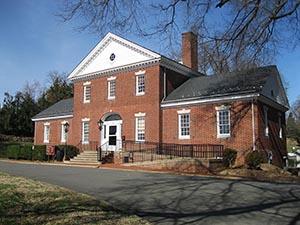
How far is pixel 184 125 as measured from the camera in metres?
29.2

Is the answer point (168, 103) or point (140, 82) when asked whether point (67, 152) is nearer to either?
point (140, 82)

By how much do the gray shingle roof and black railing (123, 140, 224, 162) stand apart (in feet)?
11.6

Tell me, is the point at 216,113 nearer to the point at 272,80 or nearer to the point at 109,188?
the point at 272,80

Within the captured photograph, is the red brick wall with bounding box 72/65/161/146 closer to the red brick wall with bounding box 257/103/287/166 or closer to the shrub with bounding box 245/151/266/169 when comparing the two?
the red brick wall with bounding box 257/103/287/166

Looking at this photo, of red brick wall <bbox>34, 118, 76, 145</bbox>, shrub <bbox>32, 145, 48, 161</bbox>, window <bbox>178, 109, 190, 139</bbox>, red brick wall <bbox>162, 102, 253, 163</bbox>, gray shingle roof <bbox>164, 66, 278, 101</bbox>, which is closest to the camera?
red brick wall <bbox>162, 102, 253, 163</bbox>

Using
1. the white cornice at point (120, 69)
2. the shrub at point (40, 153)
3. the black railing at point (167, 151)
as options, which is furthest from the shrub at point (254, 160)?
the shrub at point (40, 153)

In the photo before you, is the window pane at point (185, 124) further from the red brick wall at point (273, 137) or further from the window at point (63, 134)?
the window at point (63, 134)

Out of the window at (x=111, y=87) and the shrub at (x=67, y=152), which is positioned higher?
the window at (x=111, y=87)

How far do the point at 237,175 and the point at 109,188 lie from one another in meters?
8.89

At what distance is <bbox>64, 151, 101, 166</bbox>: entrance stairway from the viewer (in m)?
29.5

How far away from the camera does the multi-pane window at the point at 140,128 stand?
101ft

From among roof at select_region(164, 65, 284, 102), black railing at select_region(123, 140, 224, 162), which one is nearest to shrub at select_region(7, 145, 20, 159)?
black railing at select_region(123, 140, 224, 162)

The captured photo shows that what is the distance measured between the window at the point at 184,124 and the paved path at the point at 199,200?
13.4 m

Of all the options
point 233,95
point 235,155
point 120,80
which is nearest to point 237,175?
point 235,155
